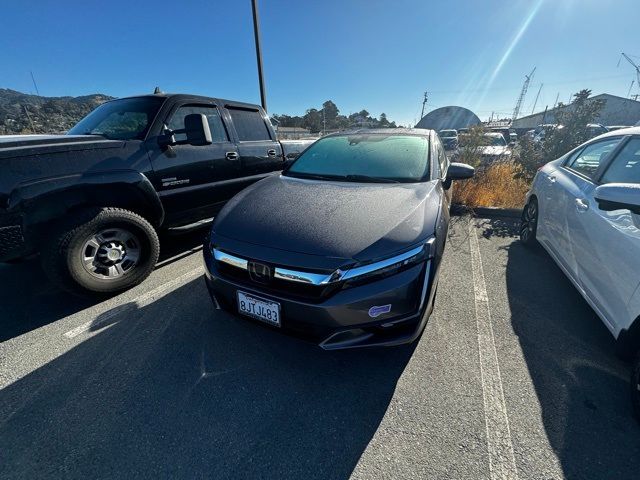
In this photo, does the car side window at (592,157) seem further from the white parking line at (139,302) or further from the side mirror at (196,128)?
the white parking line at (139,302)

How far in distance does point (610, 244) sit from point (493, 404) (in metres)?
1.32

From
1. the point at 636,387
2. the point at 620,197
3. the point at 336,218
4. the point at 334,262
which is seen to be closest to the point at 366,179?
the point at 336,218

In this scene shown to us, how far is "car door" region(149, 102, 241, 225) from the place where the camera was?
307 centimetres

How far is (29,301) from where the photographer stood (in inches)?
106

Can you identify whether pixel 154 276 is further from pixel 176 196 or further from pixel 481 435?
pixel 481 435

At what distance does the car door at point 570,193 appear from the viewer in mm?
2600

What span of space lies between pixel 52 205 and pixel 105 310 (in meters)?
0.98

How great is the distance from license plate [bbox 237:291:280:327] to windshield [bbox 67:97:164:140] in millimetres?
2208

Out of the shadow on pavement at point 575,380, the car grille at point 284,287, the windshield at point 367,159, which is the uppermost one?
the windshield at point 367,159

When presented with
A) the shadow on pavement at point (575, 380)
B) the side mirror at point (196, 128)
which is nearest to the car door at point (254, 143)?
the side mirror at point (196, 128)

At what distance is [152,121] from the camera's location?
3.04 meters

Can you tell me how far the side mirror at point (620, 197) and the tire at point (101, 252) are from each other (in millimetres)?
3560

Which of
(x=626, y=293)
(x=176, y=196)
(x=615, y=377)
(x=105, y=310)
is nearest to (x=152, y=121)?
(x=176, y=196)

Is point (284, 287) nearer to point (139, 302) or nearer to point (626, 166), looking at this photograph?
point (139, 302)
